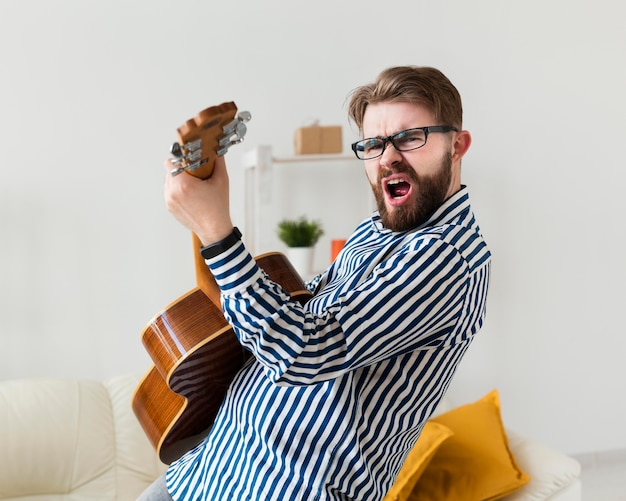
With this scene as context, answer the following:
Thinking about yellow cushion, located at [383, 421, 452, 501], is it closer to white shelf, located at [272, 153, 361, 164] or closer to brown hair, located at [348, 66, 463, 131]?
white shelf, located at [272, 153, 361, 164]

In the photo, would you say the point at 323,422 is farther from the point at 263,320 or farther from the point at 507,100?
the point at 507,100

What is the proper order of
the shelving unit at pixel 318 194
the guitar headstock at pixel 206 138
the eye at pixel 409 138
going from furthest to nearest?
the shelving unit at pixel 318 194 < the eye at pixel 409 138 < the guitar headstock at pixel 206 138

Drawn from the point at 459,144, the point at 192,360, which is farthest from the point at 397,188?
the point at 192,360

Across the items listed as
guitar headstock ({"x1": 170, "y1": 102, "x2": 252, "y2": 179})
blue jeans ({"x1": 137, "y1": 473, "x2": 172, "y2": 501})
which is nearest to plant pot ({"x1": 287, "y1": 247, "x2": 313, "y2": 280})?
blue jeans ({"x1": 137, "y1": 473, "x2": 172, "y2": 501})

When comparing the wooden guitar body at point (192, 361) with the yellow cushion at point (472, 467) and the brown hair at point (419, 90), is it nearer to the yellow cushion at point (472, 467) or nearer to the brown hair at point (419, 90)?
the brown hair at point (419, 90)

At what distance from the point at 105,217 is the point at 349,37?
1288 mm

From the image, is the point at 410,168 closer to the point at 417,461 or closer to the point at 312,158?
the point at 417,461

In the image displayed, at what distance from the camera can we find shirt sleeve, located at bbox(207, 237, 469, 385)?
2.92 feet

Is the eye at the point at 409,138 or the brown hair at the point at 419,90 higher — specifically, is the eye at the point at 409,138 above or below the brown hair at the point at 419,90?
below

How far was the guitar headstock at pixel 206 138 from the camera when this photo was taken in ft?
2.79

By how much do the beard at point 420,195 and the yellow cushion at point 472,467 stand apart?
4.38 ft

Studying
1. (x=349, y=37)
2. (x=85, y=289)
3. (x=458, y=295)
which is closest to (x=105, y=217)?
(x=85, y=289)

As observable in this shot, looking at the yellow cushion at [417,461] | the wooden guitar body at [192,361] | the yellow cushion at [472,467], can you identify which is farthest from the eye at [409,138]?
the yellow cushion at [472,467]

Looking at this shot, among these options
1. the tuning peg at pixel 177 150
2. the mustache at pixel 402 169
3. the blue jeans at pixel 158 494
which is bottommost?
the blue jeans at pixel 158 494
